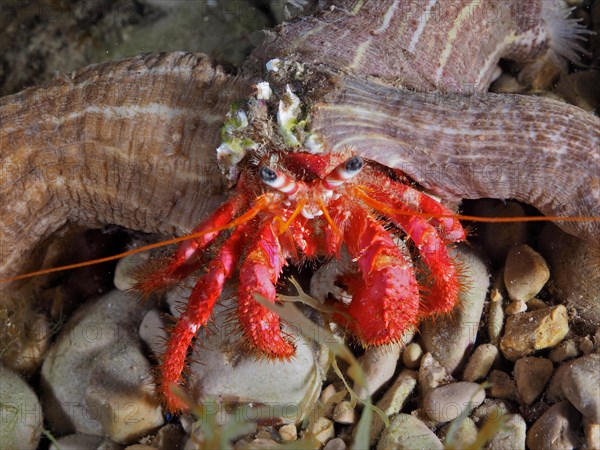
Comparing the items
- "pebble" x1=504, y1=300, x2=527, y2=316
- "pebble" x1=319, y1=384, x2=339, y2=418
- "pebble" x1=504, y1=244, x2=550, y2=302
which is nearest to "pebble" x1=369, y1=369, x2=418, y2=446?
"pebble" x1=319, y1=384, x2=339, y2=418

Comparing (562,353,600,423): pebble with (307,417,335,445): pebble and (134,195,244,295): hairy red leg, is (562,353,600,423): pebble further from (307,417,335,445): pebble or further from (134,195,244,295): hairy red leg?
(134,195,244,295): hairy red leg

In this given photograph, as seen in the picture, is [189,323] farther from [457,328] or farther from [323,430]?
[457,328]

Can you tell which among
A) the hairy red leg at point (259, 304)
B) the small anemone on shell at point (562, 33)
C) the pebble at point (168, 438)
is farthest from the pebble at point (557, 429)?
the small anemone on shell at point (562, 33)

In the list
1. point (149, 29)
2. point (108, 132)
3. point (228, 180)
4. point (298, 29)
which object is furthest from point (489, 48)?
point (149, 29)

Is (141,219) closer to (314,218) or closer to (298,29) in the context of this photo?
(314,218)

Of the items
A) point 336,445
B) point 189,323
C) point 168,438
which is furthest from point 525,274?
point 168,438

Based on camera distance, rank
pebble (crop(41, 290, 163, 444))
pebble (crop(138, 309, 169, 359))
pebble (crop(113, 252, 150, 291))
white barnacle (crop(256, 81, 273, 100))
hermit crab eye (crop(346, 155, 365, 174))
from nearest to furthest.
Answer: hermit crab eye (crop(346, 155, 365, 174)), white barnacle (crop(256, 81, 273, 100)), pebble (crop(41, 290, 163, 444)), pebble (crop(138, 309, 169, 359)), pebble (crop(113, 252, 150, 291))
